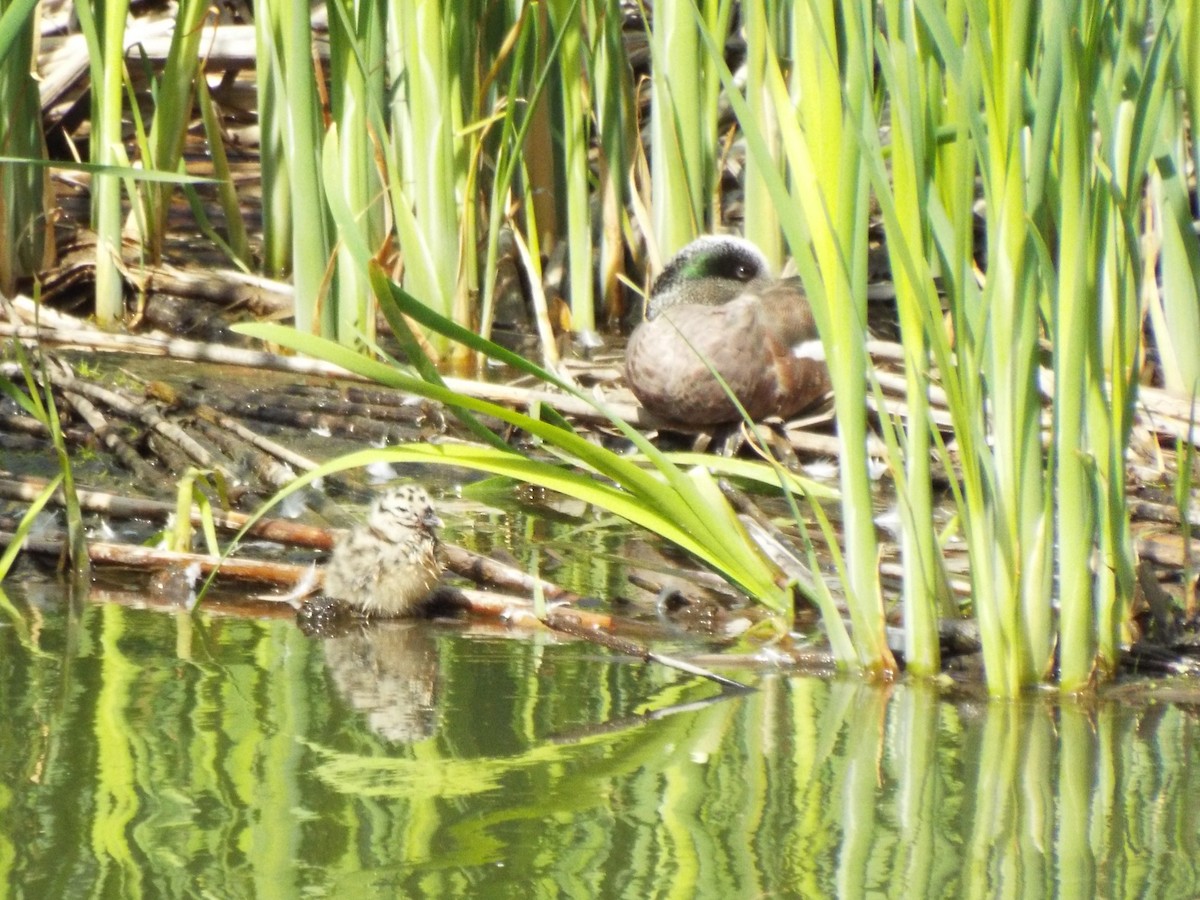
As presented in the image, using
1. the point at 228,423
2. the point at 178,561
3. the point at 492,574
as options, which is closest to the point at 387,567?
the point at 492,574

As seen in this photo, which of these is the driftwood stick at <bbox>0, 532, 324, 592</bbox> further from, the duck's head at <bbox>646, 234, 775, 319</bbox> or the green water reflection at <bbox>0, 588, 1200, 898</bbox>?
the duck's head at <bbox>646, 234, 775, 319</bbox>

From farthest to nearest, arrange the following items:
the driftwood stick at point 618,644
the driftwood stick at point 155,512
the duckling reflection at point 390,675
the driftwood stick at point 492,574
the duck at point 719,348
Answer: the duck at point 719,348, the driftwood stick at point 155,512, the driftwood stick at point 492,574, the driftwood stick at point 618,644, the duckling reflection at point 390,675

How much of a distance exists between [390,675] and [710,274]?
3.29 meters

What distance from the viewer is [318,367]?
5.21 meters

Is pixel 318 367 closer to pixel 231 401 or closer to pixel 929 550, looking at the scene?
pixel 231 401

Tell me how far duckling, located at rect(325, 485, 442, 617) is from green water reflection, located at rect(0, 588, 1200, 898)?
13.5 inches

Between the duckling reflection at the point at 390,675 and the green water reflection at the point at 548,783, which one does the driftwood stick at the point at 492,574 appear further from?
the green water reflection at the point at 548,783

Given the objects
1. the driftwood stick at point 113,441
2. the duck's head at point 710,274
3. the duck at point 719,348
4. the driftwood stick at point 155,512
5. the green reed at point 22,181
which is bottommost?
the driftwood stick at point 155,512

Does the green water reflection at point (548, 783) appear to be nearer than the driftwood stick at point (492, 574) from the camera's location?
Yes

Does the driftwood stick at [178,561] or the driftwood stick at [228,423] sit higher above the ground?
the driftwood stick at [228,423]

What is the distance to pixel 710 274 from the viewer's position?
5910 mm

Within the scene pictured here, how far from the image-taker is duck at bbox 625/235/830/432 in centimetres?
525

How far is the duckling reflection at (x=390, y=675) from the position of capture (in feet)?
8.29

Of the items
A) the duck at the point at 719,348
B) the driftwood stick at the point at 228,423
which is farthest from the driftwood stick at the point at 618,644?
the duck at the point at 719,348
